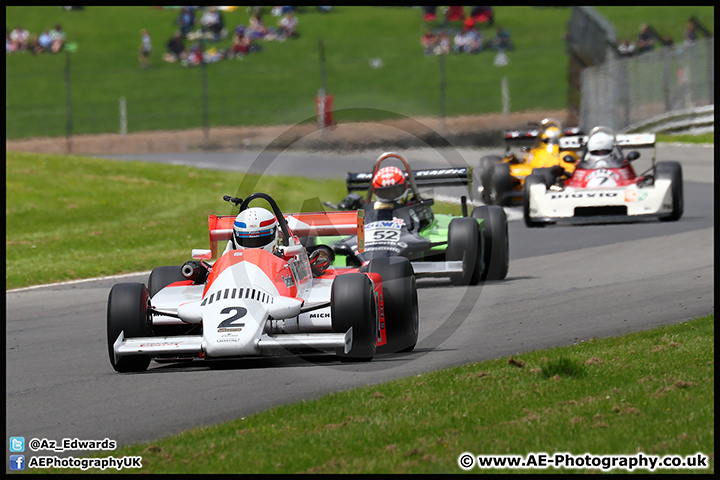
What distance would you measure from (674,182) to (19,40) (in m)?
35.1

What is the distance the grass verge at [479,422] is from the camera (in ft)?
19.2

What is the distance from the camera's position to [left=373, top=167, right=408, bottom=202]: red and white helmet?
43.0ft

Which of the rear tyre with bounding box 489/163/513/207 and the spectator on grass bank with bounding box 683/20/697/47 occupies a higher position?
the spectator on grass bank with bounding box 683/20/697/47

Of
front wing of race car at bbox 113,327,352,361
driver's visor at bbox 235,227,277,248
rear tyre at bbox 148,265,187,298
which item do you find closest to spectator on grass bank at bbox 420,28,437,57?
rear tyre at bbox 148,265,187,298

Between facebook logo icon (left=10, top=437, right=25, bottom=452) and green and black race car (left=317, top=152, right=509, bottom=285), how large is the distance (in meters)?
5.84

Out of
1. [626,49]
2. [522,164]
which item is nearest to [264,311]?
[522,164]

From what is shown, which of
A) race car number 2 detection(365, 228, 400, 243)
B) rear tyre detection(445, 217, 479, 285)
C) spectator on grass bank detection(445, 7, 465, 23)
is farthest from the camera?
spectator on grass bank detection(445, 7, 465, 23)

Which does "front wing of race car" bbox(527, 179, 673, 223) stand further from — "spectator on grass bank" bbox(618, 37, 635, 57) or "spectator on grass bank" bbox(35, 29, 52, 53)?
"spectator on grass bank" bbox(35, 29, 52, 53)

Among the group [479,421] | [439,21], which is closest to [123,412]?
[479,421]

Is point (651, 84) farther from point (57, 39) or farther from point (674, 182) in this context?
point (57, 39)

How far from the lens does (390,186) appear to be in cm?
1312

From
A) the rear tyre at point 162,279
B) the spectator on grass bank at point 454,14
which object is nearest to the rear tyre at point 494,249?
the rear tyre at point 162,279

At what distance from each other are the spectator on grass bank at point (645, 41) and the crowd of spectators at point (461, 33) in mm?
9754

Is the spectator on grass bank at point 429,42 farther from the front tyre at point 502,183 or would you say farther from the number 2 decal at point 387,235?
the number 2 decal at point 387,235
